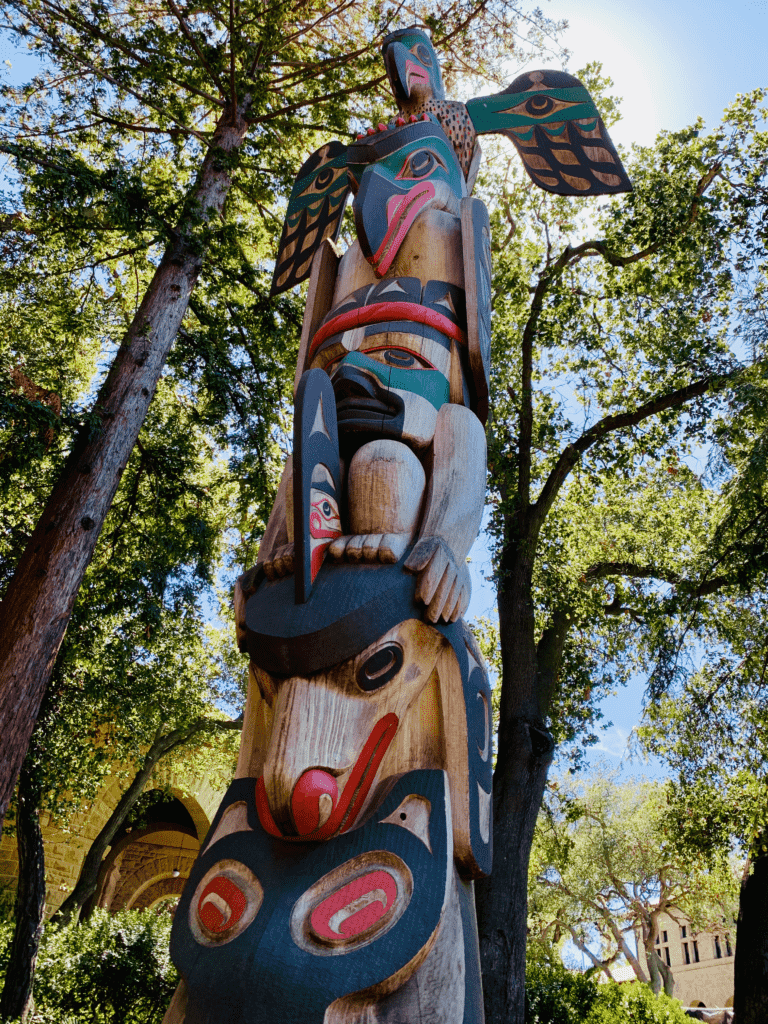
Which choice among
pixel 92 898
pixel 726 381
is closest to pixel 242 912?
pixel 726 381

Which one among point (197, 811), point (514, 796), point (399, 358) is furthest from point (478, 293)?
point (197, 811)

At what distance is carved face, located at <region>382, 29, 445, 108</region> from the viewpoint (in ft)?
16.6

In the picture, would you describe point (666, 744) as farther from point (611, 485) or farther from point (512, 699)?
point (611, 485)

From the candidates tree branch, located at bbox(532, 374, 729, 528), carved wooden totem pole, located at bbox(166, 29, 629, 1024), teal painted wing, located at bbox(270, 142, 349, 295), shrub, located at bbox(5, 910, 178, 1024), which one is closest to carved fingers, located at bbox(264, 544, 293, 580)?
carved wooden totem pole, located at bbox(166, 29, 629, 1024)

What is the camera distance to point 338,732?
7.66 feet

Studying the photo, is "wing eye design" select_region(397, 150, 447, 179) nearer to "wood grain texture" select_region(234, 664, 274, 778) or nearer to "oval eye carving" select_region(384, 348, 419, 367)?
"oval eye carving" select_region(384, 348, 419, 367)

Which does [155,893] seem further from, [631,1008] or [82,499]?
[82,499]

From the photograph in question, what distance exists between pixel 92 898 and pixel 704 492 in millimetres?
10119

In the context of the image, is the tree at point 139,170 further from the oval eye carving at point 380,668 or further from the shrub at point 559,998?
the shrub at point 559,998

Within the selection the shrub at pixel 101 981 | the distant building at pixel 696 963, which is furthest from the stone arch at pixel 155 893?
the distant building at pixel 696 963

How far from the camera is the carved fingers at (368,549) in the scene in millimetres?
2639

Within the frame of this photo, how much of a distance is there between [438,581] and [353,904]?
988 millimetres

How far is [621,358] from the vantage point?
8.72 meters

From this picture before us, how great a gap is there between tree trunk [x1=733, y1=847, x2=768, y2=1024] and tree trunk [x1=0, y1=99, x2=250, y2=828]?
4.93 metres
